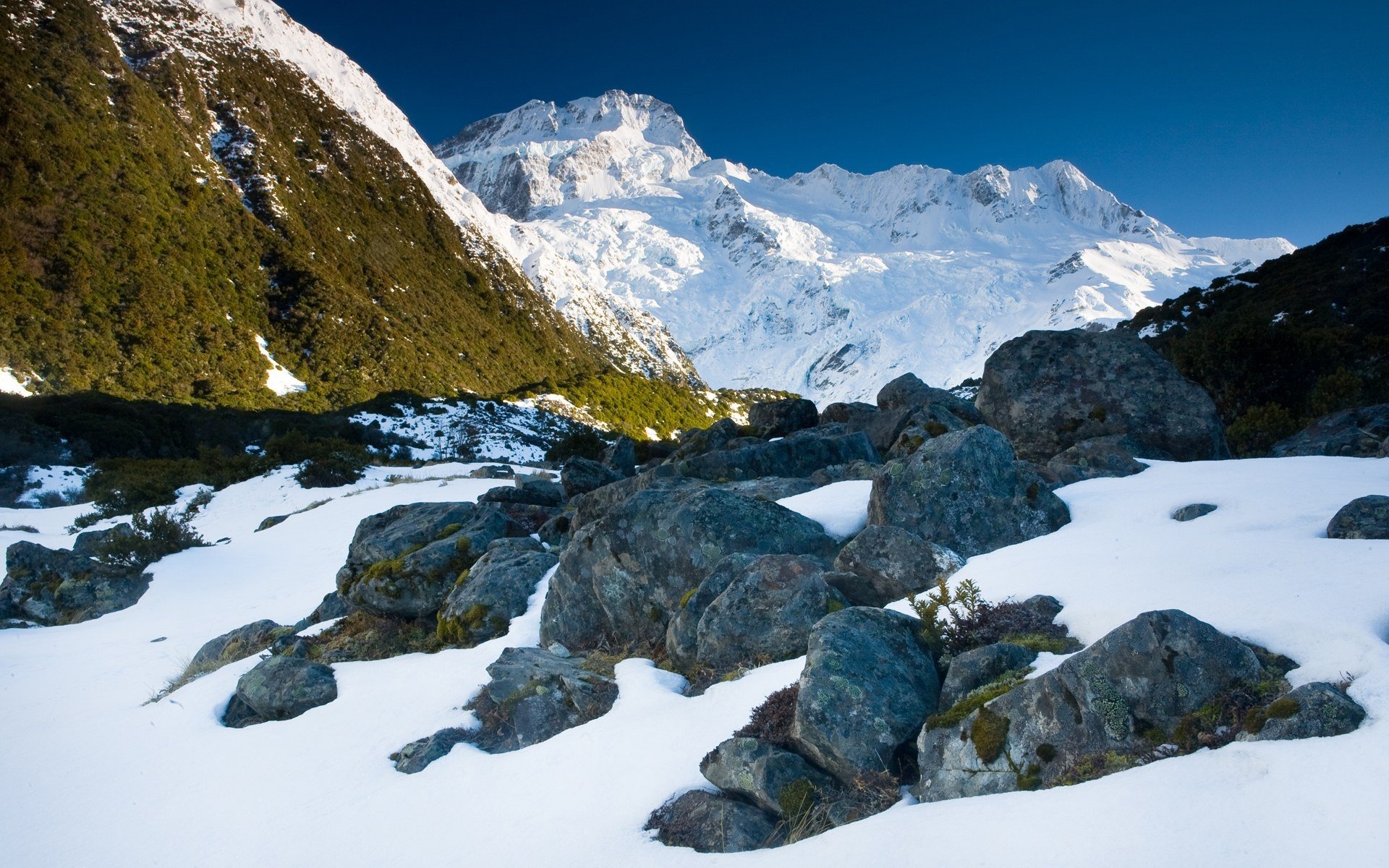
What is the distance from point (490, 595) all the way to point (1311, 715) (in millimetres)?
9810

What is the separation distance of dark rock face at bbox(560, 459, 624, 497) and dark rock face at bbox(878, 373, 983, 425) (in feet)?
27.6

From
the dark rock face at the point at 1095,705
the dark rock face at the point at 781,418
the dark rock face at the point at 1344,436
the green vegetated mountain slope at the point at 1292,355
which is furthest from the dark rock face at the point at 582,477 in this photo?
the green vegetated mountain slope at the point at 1292,355

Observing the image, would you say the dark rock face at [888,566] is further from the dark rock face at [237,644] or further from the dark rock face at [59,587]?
the dark rock face at [59,587]

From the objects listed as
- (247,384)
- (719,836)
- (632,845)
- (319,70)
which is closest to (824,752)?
(719,836)

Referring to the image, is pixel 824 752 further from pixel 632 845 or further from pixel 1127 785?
pixel 1127 785

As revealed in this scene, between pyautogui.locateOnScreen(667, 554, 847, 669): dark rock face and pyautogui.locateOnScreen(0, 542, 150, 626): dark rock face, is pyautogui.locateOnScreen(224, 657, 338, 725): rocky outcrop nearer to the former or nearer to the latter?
pyautogui.locateOnScreen(667, 554, 847, 669): dark rock face

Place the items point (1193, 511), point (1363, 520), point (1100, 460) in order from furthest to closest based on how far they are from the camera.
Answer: point (1100, 460) < point (1193, 511) < point (1363, 520)

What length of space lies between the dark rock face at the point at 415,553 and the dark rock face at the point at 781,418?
1014cm

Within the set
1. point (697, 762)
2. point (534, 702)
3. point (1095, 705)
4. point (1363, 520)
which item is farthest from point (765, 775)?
point (1363, 520)

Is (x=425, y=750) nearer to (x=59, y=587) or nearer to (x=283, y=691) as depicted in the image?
(x=283, y=691)

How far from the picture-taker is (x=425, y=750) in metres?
7.07

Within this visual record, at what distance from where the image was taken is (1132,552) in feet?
23.1

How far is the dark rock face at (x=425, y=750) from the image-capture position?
6922mm

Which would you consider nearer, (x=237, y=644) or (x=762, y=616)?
(x=762, y=616)
